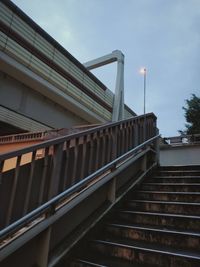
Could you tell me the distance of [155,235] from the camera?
2562 mm

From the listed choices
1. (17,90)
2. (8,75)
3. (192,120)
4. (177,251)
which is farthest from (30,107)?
(192,120)

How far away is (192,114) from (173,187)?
13.7 m

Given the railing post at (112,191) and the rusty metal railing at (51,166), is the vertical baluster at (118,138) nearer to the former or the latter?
the rusty metal railing at (51,166)

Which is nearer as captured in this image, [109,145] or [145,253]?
[145,253]

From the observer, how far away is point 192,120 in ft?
52.4

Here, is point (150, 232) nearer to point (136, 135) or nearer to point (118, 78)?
point (136, 135)

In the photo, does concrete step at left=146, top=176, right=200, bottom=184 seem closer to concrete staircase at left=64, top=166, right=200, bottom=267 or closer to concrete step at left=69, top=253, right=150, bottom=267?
concrete staircase at left=64, top=166, right=200, bottom=267

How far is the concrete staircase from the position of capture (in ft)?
7.36

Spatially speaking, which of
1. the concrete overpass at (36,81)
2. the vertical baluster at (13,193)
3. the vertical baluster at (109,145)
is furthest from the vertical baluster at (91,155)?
the concrete overpass at (36,81)

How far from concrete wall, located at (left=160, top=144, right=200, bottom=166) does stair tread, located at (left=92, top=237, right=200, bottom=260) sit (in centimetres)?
698

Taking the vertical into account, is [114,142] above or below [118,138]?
A: below

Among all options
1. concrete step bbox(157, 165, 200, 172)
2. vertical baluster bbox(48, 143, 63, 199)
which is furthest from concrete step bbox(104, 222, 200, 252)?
concrete step bbox(157, 165, 200, 172)

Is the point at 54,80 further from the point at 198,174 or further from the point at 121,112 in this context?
the point at 198,174

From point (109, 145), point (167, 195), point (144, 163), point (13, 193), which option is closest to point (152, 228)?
point (167, 195)
